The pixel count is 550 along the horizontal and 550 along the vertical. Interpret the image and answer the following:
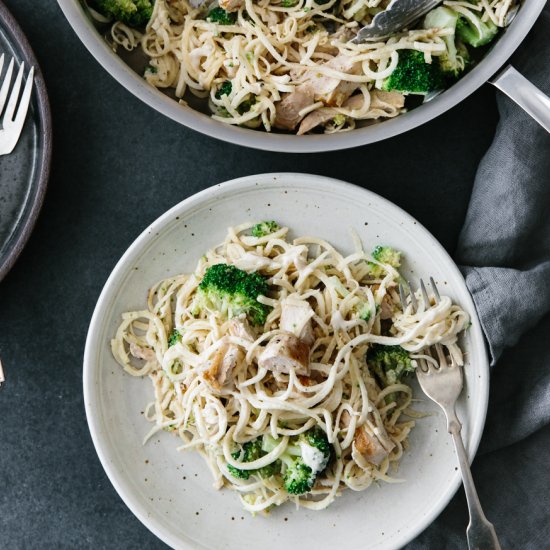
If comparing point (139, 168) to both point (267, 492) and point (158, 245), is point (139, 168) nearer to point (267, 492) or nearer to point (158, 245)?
point (158, 245)

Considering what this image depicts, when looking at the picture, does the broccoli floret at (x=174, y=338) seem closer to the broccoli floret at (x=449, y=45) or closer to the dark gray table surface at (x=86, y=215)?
the dark gray table surface at (x=86, y=215)

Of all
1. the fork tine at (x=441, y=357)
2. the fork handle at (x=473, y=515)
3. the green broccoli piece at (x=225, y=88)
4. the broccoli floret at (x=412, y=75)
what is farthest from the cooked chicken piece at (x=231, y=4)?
the fork handle at (x=473, y=515)

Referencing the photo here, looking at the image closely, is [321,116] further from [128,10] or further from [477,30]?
[128,10]

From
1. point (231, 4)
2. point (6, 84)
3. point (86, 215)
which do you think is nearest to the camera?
point (231, 4)

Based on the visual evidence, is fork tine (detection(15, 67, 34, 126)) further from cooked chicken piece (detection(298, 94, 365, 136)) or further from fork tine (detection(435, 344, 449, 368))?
fork tine (detection(435, 344, 449, 368))

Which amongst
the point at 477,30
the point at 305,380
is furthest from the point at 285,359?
the point at 477,30

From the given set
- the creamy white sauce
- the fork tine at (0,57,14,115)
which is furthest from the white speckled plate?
the fork tine at (0,57,14,115)
